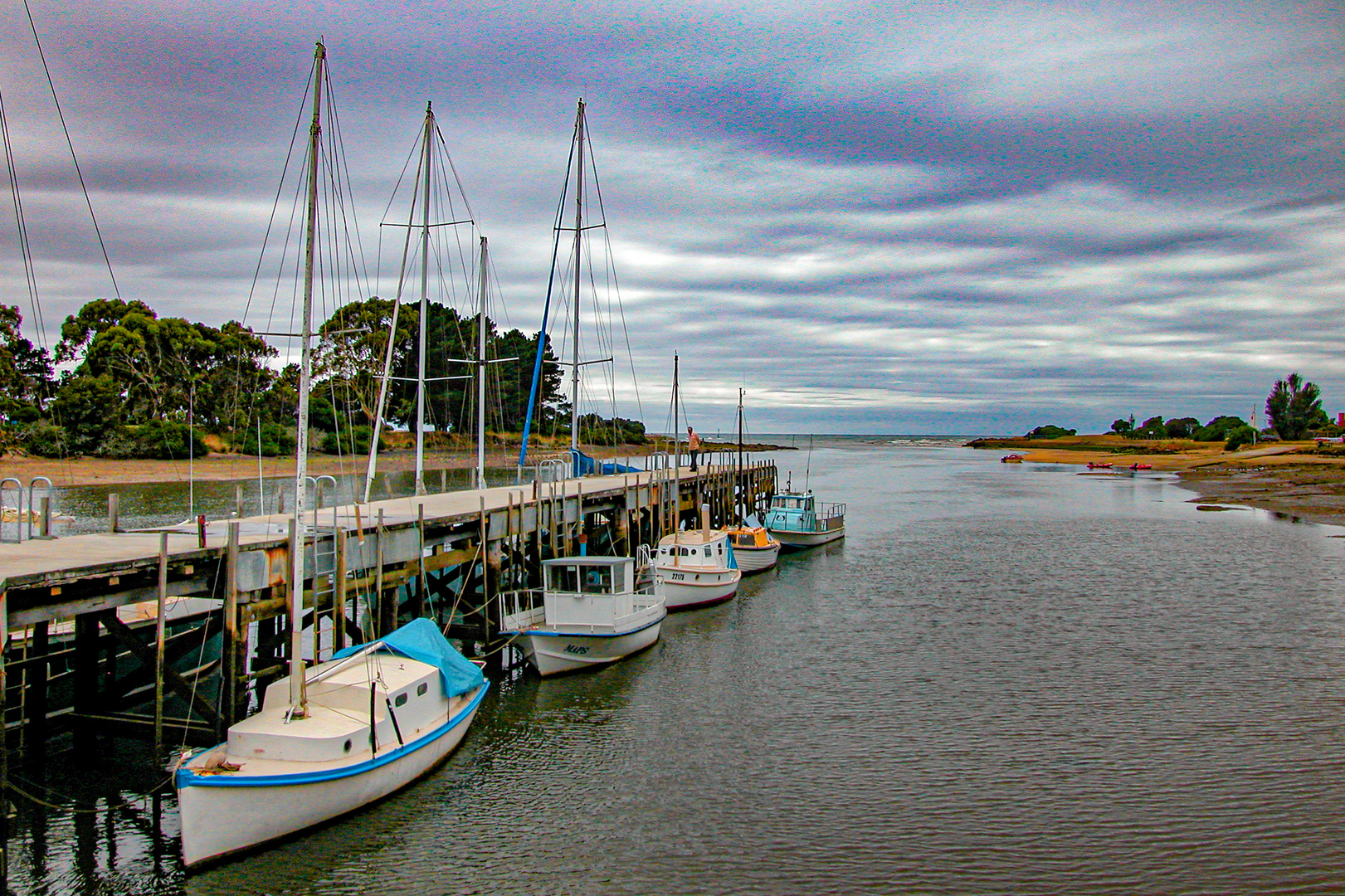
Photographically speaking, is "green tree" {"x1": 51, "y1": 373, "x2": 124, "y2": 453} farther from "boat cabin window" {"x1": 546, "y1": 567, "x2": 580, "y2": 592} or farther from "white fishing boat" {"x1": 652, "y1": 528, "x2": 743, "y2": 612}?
"boat cabin window" {"x1": 546, "y1": 567, "x2": 580, "y2": 592}

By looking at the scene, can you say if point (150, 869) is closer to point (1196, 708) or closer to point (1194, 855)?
point (1194, 855)

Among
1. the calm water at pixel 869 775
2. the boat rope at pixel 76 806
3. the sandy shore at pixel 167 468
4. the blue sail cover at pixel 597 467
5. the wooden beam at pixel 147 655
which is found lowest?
the calm water at pixel 869 775

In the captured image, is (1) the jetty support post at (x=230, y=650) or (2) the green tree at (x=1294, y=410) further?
(2) the green tree at (x=1294, y=410)

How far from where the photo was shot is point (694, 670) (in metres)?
23.8

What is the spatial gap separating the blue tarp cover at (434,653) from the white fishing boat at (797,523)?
3099 cm

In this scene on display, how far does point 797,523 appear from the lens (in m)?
48.0

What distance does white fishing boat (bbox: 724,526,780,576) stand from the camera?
129 feet

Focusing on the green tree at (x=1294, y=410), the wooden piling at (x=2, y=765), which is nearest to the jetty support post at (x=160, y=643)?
the wooden piling at (x=2, y=765)

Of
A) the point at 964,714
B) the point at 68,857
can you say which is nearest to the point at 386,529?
the point at 68,857

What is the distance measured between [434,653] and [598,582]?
663cm

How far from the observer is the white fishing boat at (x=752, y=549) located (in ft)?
129

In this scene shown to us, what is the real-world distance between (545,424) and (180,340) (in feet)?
124

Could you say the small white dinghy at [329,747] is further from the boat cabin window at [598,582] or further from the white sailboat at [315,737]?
the boat cabin window at [598,582]

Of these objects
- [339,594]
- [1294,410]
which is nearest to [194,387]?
[339,594]
